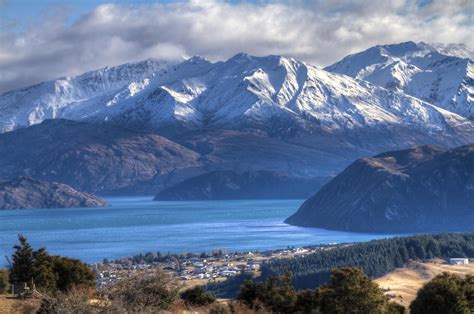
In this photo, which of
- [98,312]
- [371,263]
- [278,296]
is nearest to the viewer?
[98,312]

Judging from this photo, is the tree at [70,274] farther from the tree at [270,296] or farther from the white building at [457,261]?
the white building at [457,261]

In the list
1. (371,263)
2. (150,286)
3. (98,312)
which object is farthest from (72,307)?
(371,263)

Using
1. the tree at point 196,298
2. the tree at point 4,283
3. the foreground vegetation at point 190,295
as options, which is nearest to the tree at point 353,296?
the foreground vegetation at point 190,295

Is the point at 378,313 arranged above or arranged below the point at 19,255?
below

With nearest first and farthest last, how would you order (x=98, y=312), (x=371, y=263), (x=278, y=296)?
(x=98, y=312) → (x=278, y=296) → (x=371, y=263)

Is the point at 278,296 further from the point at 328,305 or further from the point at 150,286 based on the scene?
the point at 150,286

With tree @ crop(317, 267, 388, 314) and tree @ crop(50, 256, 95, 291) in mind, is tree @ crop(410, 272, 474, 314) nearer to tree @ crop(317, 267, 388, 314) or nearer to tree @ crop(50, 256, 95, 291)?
tree @ crop(317, 267, 388, 314)

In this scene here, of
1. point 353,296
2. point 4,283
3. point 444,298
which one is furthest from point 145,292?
point 444,298
